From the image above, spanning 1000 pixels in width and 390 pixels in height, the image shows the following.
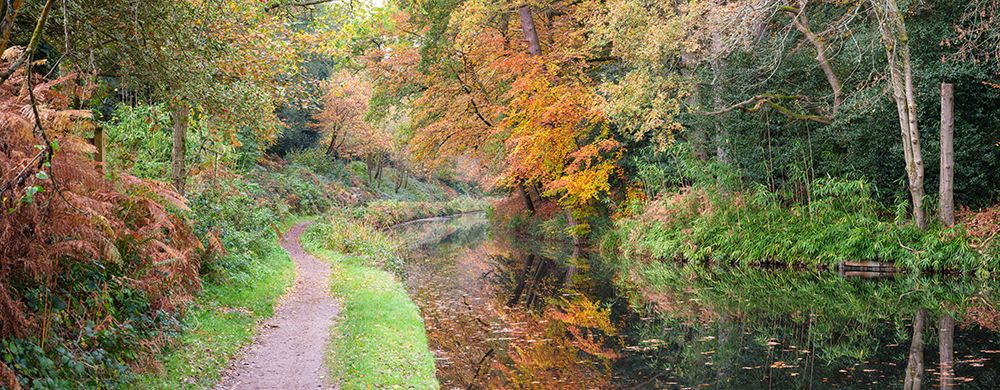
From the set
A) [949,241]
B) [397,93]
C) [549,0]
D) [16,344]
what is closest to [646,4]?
[549,0]

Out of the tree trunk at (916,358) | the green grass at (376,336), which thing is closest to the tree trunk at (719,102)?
the tree trunk at (916,358)

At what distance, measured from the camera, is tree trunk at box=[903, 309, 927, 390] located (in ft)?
23.8

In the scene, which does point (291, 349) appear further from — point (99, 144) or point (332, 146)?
point (332, 146)

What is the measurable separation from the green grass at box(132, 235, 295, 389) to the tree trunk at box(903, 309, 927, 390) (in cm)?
757

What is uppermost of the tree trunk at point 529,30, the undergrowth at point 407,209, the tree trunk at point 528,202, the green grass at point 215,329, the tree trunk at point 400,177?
the tree trunk at point 529,30

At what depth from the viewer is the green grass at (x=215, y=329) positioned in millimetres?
6477

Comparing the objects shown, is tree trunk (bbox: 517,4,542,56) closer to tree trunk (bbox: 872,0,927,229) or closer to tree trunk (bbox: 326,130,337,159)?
tree trunk (bbox: 872,0,927,229)

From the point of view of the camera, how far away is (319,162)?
42781 mm

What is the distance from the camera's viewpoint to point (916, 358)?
8188mm

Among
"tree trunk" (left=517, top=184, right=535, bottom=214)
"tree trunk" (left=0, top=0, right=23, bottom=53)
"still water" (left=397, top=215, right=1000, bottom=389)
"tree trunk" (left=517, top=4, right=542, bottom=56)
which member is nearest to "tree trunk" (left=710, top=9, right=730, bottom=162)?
"still water" (left=397, top=215, right=1000, bottom=389)

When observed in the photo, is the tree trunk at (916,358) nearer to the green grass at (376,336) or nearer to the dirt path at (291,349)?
the green grass at (376,336)

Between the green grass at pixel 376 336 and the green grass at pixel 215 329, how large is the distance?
1175mm

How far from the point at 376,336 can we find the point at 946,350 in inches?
297

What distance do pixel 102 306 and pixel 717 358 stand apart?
24.0 ft
